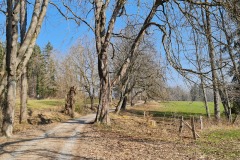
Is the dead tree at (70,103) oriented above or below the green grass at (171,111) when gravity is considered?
above

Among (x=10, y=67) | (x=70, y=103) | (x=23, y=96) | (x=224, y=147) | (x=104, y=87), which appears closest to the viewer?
(x=224, y=147)

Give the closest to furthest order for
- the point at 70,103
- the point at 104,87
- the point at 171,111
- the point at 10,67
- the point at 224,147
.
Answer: the point at 224,147, the point at 10,67, the point at 104,87, the point at 70,103, the point at 171,111

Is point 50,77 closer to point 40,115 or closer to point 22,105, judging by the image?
point 40,115

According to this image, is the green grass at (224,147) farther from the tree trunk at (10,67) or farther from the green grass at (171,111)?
the green grass at (171,111)

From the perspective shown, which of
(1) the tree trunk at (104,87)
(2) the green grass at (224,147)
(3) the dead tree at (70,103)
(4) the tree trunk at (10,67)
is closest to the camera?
(2) the green grass at (224,147)

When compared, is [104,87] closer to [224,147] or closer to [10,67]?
[10,67]

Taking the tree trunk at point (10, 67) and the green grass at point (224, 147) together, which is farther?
the tree trunk at point (10, 67)

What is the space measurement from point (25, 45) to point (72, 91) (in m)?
15.6

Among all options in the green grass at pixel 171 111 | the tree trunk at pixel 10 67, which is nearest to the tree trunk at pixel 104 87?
the tree trunk at pixel 10 67

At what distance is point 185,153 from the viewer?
1027 centimetres

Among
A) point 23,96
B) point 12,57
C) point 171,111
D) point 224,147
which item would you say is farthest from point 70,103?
point 224,147

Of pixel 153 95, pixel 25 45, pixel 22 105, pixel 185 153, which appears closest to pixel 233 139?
pixel 185 153

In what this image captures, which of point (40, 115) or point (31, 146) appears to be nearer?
point (31, 146)

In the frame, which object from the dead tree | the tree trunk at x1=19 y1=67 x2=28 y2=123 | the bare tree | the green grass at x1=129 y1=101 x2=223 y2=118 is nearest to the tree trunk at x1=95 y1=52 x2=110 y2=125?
the bare tree
